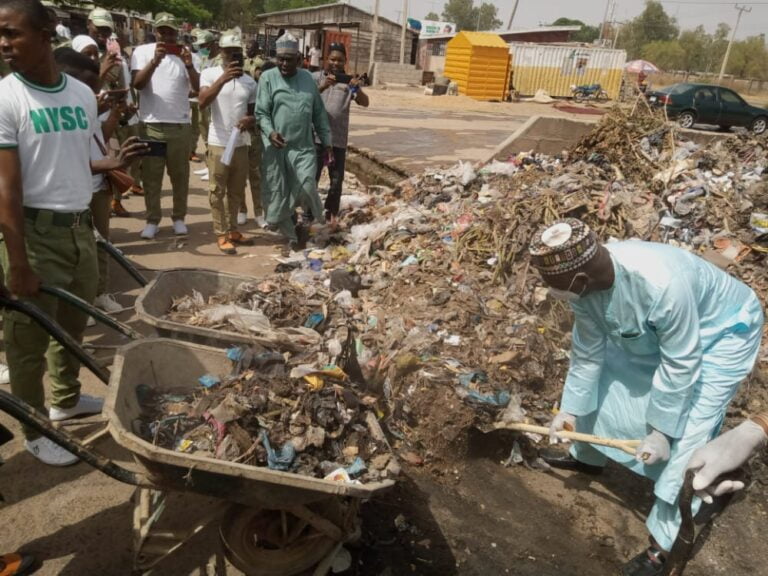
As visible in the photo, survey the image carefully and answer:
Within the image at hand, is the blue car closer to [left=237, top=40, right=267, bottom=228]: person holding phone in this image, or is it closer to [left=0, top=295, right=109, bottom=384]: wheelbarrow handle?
[left=237, top=40, right=267, bottom=228]: person holding phone

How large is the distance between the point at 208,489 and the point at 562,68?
28382 millimetres

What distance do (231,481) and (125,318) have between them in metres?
3.15

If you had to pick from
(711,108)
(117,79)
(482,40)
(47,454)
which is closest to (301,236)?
(117,79)

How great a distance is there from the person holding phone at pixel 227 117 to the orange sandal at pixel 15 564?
13.9 ft

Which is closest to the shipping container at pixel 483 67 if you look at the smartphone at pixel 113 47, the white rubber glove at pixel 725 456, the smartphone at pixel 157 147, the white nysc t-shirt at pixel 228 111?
the smartphone at pixel 113 47

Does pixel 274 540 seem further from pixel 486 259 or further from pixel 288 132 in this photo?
pixel 288 132

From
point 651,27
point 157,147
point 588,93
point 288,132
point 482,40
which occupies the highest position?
point 651,27

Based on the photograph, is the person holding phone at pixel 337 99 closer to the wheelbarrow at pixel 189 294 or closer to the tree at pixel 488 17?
the wheelbarrow at pixel 189 294

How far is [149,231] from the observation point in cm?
625

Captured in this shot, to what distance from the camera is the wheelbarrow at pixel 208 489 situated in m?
1.98

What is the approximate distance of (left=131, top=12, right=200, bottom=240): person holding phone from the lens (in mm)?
5637

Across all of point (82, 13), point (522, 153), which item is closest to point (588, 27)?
point (82, 13)

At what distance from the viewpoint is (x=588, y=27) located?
102 m

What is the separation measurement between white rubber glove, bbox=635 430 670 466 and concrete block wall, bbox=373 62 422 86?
28.7 m
